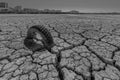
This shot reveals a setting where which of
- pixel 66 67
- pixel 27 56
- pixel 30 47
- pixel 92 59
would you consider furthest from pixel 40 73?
pixel 92 59

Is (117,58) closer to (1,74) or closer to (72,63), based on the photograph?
(72,63)

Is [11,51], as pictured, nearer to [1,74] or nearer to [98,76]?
[1,74]

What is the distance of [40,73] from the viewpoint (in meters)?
0.94

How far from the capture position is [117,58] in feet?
3.88

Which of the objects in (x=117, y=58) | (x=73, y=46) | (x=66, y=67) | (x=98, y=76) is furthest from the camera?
(x=73, y=46)

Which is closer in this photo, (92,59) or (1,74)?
(1,74)

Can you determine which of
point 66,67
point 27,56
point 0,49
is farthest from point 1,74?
point 66,67

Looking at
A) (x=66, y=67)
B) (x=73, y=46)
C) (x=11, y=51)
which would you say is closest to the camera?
(x=66, y=67)

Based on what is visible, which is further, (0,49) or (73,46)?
(73,46)

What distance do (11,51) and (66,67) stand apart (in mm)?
1019

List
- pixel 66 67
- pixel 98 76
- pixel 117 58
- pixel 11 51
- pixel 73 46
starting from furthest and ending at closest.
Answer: pixel 73 46 → pixel 11 51 → pixel 117 58 → pixel 66 67 → pixel 98 76

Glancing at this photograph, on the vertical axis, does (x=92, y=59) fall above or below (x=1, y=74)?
above

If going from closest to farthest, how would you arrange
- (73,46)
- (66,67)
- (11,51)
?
(66,67) → (11,51) → (73,46)

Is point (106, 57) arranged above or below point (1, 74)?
above
